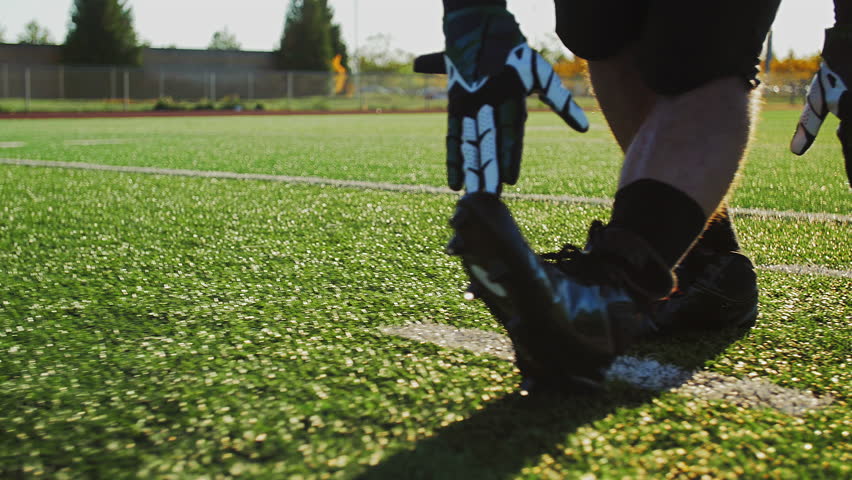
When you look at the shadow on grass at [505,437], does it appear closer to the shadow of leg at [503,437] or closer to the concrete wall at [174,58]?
the shadow of leg at [503,437]

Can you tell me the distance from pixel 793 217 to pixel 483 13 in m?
2.40

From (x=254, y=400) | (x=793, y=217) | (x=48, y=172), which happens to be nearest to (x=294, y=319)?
(x=254, y=400)

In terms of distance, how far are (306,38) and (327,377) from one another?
2270 inches

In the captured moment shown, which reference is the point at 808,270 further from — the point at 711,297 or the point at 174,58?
the point at 174,58

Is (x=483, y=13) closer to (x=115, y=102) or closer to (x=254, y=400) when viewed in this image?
(x=254, y=400)

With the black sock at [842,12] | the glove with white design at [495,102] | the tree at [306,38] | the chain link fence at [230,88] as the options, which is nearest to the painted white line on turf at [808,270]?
the black sock at [842,12]

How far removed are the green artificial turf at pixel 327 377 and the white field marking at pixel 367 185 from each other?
2.28 ft

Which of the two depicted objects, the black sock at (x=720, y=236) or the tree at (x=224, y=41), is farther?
the tree at (x=224, y=41)

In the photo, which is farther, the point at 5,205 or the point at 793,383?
the point at 5,205

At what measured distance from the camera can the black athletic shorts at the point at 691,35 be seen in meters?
1.31

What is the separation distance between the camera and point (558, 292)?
1.12 meters

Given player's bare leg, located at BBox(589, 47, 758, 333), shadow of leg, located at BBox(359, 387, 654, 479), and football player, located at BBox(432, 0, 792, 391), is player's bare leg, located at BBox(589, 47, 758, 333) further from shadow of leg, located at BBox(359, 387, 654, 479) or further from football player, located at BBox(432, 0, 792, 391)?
shadow of leg, located at BBox(359, 387, 654, 479)

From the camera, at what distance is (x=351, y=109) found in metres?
34.7

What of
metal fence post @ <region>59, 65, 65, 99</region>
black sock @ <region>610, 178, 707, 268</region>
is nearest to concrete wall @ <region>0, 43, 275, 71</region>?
metal fence post @ <region>59, 65, 65, 99</region>
